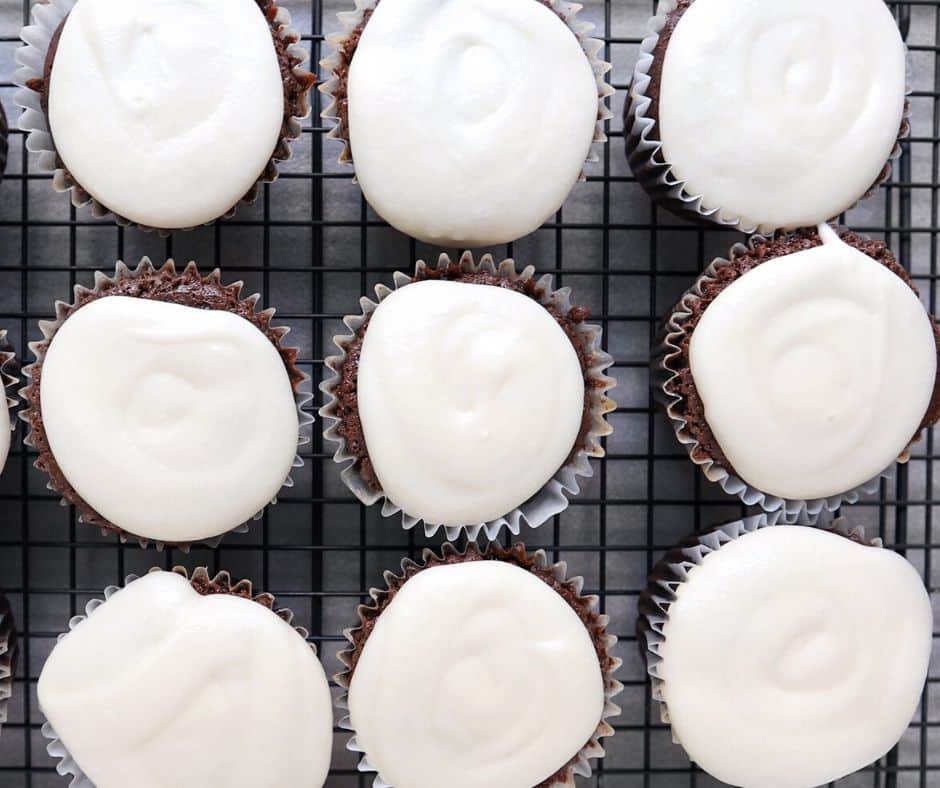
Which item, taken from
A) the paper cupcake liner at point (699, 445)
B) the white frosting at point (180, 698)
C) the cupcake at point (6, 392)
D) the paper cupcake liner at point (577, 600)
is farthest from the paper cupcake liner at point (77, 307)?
the paper cupcake liner at point (699, 445)

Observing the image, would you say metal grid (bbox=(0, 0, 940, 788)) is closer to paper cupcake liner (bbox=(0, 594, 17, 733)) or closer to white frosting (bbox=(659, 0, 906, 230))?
paper cupcake liner (bbox=(0, 594, 17, 733))

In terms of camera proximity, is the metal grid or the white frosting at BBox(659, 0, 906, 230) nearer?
the white frosting at BBox(659, 0, 906, 230)

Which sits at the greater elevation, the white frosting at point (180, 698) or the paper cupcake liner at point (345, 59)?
the paper cupcake liner at point (345, 59)

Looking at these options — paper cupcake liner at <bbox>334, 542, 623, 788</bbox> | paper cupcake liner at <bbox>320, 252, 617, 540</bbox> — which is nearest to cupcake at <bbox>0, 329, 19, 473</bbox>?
paper cupcake liner at <bbox>320, 252, 617, 540</bbox>

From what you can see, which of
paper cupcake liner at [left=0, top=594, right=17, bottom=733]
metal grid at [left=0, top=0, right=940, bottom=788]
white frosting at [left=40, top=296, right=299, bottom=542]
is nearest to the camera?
white frosting at [left=40, top=296, right=299, bottom=542]

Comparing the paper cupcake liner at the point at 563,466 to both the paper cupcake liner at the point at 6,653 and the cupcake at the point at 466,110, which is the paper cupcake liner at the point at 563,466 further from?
the paper cupcake liner at the point at 6,653

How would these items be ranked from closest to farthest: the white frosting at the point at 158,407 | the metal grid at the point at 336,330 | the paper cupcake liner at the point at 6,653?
the white frosting at the point at 158,407, the paper cupcake liner at the point at 6,653, the metal grid at the point at 336,330

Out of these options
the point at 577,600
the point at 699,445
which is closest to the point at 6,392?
the point at 577,600
